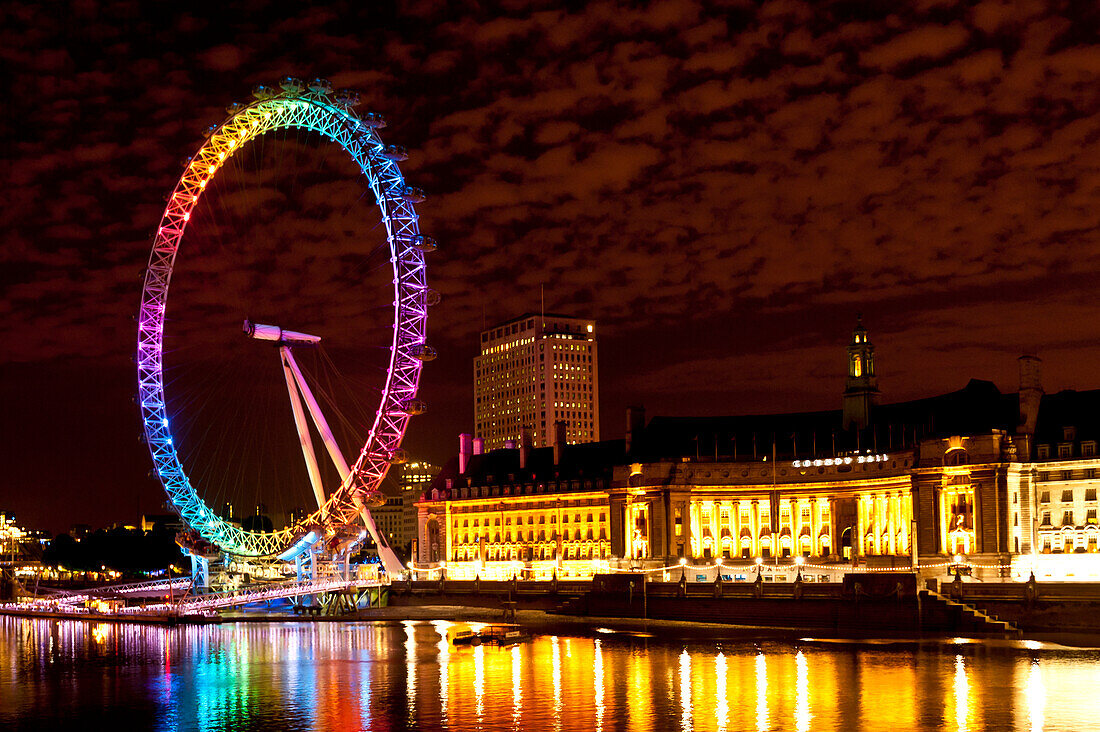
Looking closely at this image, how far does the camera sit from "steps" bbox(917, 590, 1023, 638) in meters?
87.4

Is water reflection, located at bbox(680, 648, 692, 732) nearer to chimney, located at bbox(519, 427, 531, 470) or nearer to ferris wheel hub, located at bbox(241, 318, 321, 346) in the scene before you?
ferris wheel hub, located at bbox(241, 318, 321, 346)

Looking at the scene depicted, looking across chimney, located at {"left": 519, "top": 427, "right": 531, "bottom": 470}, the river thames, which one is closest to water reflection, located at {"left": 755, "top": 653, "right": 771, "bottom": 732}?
the river thames

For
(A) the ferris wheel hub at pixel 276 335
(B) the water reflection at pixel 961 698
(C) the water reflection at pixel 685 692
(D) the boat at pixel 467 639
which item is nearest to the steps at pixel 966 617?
(B) the water reflection at pixel 961 698

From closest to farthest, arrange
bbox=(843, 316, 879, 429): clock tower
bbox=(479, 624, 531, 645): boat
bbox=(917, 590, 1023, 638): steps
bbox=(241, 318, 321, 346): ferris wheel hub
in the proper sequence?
bbox=(917, 590, 1023, 638): steps, bbox=(479, 624, 531, 645): boat, bbox=(241, 318, 321, 346): ferris wheel hub, bbox=(843, 316, 879, 429): clock tower

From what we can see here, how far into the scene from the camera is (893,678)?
65.9 m

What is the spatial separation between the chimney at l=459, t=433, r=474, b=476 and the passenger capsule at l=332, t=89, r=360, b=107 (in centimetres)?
8089

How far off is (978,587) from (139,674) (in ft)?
176

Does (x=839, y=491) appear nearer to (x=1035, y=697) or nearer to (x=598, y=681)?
(x=598, y=681)

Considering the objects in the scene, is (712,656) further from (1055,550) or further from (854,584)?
(1055,550)

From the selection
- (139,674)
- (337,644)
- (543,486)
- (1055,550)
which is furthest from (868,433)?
(139,674)

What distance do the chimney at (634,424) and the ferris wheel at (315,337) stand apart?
50241mm

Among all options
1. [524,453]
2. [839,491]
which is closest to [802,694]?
[839,491]

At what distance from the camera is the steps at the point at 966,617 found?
8738 cm

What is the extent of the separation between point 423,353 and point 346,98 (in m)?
19.7
